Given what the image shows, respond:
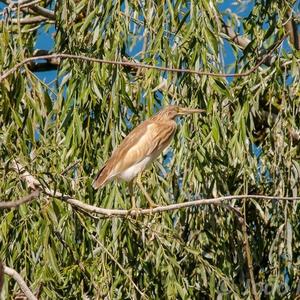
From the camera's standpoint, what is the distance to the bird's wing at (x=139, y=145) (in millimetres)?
4535

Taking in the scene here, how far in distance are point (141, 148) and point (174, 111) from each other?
1.00 ft

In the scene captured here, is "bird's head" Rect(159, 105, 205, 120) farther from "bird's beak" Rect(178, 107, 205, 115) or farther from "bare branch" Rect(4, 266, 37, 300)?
"bare branch" Rect(4, 266, 37, 300)

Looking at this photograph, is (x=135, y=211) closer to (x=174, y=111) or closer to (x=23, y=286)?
(x=174, y=111)

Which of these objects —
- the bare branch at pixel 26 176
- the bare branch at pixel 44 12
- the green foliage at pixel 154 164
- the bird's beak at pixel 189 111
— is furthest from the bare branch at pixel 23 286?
the bare branch at pixel 44 12

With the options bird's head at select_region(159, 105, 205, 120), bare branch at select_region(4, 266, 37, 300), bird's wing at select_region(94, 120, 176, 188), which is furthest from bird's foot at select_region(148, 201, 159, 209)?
bare branch at select_region(4, 266, 37, 300)

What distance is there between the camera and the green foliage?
4.26 m

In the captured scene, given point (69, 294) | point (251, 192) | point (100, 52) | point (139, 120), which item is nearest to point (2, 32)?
point (100, 52)

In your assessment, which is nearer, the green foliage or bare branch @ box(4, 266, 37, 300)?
bare branch @ box(4, 266, 37, 300)

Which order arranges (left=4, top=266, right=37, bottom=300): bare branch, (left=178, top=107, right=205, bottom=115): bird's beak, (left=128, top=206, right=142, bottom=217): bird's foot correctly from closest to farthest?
(left=4, top=266, right=37, bottom=300): bare branch
(left=128, top=206, right=142, bottom=217): bird's foot
(left=178, top=107, right=205, bottom=115): bird's beak

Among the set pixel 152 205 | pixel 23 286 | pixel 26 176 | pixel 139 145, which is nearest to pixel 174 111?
pixel 139 145

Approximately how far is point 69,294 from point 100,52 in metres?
0.92

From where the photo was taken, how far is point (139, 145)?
16.0 feet

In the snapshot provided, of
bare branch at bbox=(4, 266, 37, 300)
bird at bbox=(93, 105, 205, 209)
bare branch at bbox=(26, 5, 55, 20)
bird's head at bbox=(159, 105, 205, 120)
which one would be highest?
bare branch at bbox=(26, 5, 55, 20)

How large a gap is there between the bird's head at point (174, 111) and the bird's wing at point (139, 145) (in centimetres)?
6
